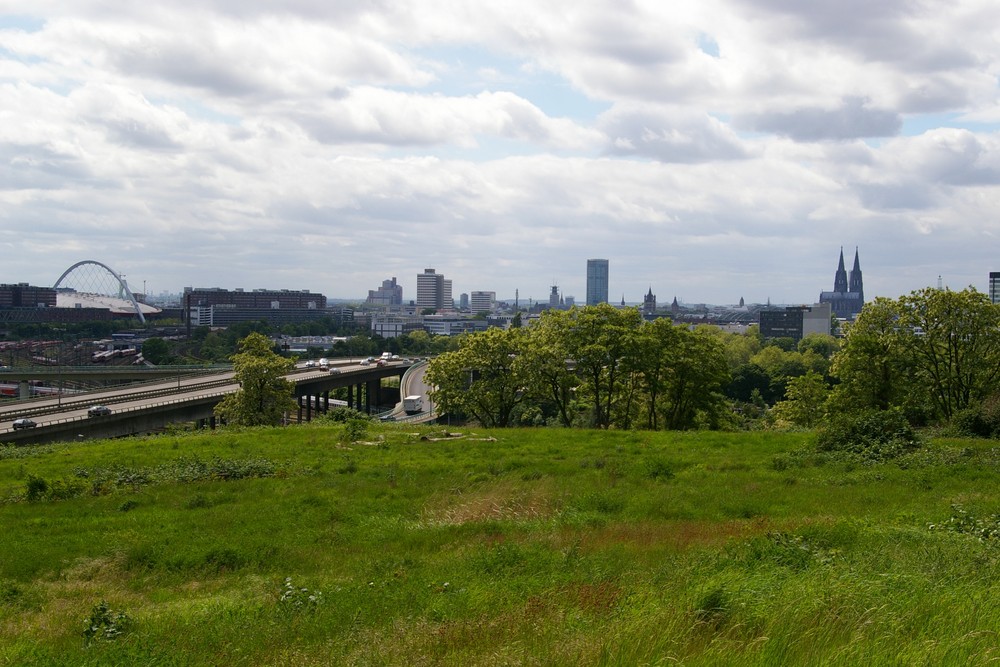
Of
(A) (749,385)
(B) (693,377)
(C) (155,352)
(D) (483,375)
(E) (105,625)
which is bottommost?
(A) (749,385)

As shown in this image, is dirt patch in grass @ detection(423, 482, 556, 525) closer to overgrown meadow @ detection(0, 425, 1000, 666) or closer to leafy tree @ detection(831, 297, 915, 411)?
overgrown meadow @ detection(0, 425, 1000, 666)

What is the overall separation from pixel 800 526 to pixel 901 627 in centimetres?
724

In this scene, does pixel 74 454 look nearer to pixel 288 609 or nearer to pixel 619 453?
pixel 619 453

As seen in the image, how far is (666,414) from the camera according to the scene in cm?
4684

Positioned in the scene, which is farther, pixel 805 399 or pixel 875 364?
pixel 805 399

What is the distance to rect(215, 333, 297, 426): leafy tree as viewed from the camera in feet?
177

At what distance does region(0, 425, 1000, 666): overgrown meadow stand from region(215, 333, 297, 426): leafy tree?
25779 millimetres

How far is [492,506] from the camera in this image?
19109 mm

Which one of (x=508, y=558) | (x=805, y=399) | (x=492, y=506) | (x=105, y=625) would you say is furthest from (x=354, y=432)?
(x=805, y=399)

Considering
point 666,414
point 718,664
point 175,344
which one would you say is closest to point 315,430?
point 666,414

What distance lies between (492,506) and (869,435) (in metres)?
14.4

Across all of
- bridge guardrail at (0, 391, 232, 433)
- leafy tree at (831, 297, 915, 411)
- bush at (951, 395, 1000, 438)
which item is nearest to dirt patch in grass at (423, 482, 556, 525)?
bush at (951, 395, 1000, 438)

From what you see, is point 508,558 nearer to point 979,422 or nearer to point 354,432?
point 354,432

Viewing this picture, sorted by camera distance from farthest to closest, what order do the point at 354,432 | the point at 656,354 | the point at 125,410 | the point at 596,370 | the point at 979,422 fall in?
the point at 125,410, the point at 596,370, the point at 656,354, the point at 354,432, the point at 979,422
